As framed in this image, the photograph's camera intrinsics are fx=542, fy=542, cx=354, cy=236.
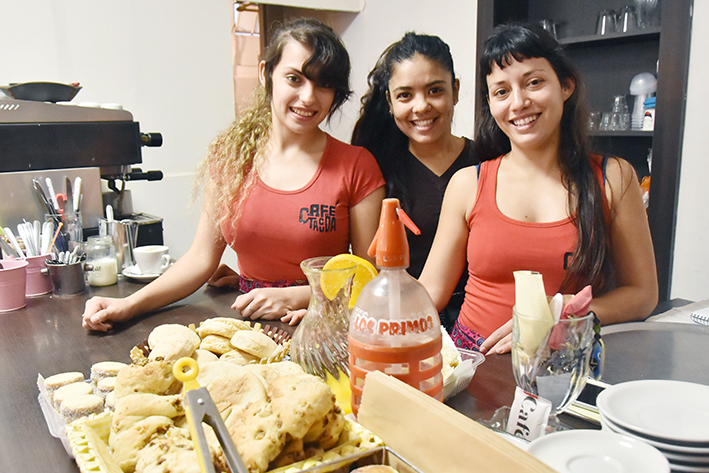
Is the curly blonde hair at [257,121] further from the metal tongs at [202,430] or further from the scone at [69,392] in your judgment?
the metal tongs at [202,430]

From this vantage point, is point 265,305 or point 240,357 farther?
point 265,305

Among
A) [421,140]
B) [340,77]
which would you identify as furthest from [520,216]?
[340,77]

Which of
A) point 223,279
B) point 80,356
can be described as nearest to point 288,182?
point 223,279

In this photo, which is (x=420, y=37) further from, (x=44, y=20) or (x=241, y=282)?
(x=44, y=20)

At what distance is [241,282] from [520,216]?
2.74 feet

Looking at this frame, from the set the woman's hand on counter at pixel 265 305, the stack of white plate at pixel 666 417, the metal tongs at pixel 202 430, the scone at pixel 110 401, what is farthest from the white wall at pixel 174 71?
the metal tongs at pixel 202 430

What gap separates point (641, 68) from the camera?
2.73 m

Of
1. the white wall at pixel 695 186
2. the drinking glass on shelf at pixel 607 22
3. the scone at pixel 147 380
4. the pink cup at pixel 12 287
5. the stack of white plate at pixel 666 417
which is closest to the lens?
the stack of white plate at pixel 666 417

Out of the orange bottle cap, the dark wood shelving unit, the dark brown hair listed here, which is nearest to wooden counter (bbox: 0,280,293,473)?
the orange bottle cap

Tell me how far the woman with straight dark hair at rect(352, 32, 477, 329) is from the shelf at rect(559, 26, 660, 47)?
1289mm

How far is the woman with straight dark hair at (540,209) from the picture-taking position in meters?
1.30

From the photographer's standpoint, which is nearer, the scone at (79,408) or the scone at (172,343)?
the scone at (79,408)

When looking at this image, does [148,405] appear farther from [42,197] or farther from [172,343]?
[42,197]

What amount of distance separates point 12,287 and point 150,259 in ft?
1.31
